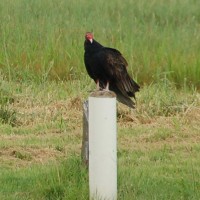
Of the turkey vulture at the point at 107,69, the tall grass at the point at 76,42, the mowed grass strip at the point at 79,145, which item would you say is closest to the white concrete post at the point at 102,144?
the mowed grass strip at the point at 79,145

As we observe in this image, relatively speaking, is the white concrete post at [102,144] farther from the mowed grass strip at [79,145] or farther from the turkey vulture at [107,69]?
the turkey vulture at [107,69]

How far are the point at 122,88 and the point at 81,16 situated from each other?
4.75 m

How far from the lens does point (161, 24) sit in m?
13.1

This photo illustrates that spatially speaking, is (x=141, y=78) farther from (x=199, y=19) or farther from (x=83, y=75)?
(x=199, y=19)

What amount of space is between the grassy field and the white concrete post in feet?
0.75

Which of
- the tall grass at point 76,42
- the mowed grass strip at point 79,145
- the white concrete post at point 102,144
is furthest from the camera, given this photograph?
the tall grass at point 76,42

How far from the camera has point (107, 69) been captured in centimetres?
740

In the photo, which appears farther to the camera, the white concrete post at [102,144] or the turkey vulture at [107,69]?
the turkey vulture at [107,69]

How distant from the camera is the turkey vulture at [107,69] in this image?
291 inches

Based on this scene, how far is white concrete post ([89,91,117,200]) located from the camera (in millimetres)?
4926

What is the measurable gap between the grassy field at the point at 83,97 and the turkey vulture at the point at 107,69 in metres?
0.43

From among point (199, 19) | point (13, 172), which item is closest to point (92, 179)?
point (13, 172)

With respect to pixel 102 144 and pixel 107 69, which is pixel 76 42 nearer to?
pixel 107 69

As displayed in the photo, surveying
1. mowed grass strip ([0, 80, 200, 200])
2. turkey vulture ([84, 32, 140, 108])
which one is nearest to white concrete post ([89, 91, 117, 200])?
mowed grass strip ([0, 80, 200, 200])
